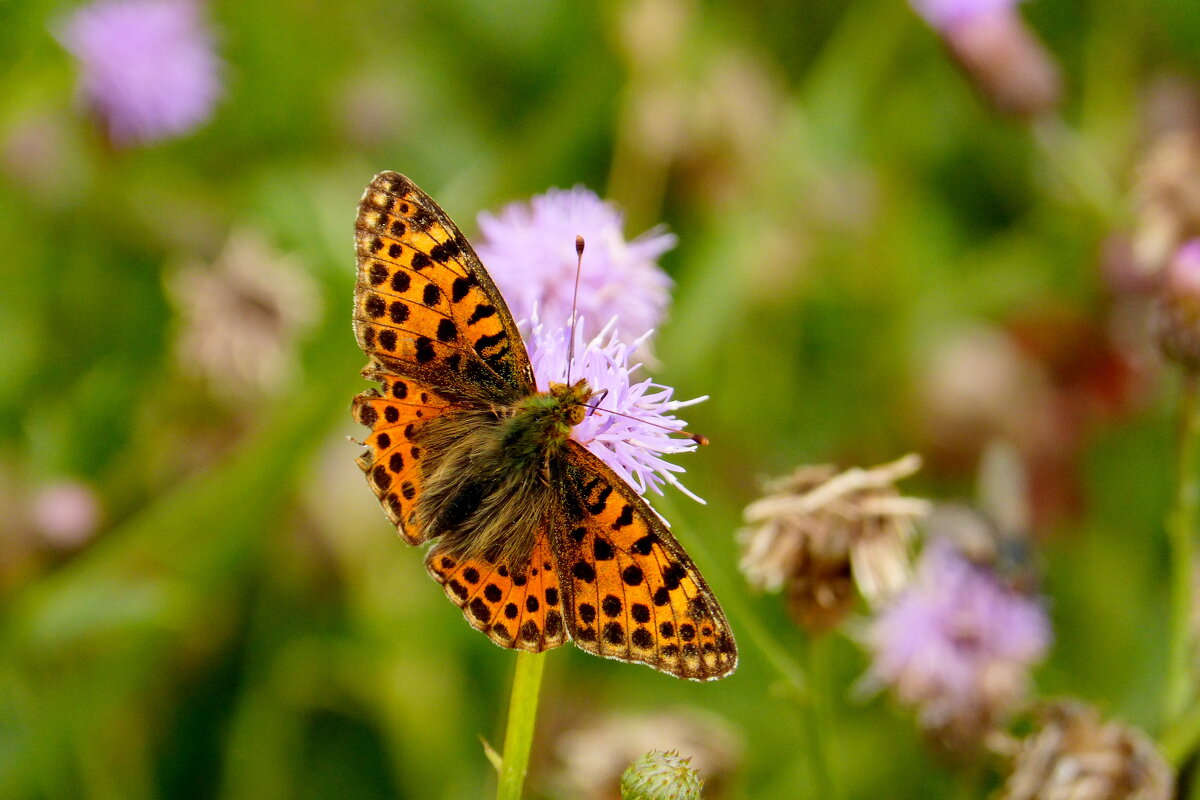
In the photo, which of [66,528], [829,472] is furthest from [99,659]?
[829,472]

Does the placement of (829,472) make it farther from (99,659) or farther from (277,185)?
(277,185)

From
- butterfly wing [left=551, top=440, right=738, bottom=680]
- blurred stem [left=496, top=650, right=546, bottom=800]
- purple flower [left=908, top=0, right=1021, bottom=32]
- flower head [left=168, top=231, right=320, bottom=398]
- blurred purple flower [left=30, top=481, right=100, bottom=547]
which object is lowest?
blurred stem [left=496, top=650, right=546, bottom=800]

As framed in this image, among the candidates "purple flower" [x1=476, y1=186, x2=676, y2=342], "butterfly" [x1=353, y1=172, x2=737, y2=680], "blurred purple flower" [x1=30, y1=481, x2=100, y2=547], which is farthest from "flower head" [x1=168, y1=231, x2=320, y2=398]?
"butterfly" [x1=353, y1=172, x2=737, y2=680]

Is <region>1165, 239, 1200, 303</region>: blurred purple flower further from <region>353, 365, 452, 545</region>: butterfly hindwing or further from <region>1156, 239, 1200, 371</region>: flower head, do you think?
<region>353, 365, 452, 545</region>: butterfly hindwing

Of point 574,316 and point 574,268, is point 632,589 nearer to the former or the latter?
point 574,316

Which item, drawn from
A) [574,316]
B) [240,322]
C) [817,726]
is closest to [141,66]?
[240,322]
